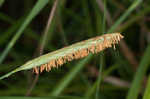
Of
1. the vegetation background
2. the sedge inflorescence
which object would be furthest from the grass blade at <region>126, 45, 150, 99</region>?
the sedge inflorescence

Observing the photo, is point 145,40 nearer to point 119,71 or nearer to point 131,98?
point 119,71

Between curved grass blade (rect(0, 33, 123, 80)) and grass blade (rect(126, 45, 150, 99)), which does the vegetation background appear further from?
curved grass blade (rect(0, 33, 123, 80))

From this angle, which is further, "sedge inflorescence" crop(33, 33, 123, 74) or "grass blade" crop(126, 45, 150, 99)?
"grass blade" crop(126, 45, 150, 99)

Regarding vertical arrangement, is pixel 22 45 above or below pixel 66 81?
above

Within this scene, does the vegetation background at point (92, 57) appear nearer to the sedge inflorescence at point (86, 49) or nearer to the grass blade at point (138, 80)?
the grass blade at point (138, 80)

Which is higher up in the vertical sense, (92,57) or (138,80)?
(92,57)

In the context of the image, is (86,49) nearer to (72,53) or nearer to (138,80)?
(72,53)

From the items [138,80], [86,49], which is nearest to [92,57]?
[138,80]

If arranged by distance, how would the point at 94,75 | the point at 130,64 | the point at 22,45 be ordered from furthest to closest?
the point at 22,45 → the point at 94,75 → the point at 130,64

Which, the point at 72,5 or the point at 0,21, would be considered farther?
the point at 0,21

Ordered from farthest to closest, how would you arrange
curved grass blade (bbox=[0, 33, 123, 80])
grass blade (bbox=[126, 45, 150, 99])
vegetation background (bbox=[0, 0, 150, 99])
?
vegetation background (bbox=[0, 0, 150, 99]) → grass blade (bbox=[126, 45, 150, 99]) → curved grass blade (bbox=[0, 33, 123, 80])

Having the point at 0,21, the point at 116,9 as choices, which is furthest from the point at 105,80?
the point at 0,21
